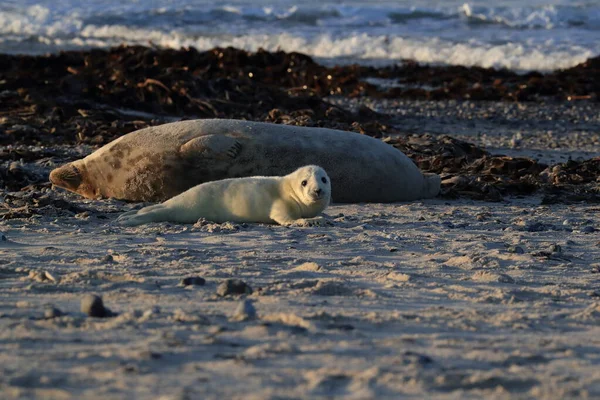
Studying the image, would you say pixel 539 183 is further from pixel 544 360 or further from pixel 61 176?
pixel 544 360

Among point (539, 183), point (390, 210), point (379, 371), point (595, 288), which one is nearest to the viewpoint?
point (379, 371)

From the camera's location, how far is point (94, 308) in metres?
3.23

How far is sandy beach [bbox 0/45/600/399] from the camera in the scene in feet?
8.57

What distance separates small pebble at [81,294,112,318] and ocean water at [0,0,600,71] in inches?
689

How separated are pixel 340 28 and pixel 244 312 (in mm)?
24296

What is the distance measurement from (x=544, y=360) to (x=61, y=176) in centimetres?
496

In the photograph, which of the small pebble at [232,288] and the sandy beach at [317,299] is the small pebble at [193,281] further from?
the small pebble at [232,288]

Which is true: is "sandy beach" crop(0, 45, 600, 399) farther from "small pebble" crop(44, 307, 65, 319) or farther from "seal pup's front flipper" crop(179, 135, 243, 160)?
"seal pup's front flipper" crop(179, 135, 243, 160)

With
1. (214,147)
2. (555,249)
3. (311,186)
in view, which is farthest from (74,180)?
(555,249)

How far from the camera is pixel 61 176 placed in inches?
281

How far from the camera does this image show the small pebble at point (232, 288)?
3645 millimetres

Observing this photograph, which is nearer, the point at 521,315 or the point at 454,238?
the point at 521,315

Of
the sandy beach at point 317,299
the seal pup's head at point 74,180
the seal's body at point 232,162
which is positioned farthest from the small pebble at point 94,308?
the seal pup's head at point 74,180

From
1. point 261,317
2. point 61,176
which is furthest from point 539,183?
point 261,317
